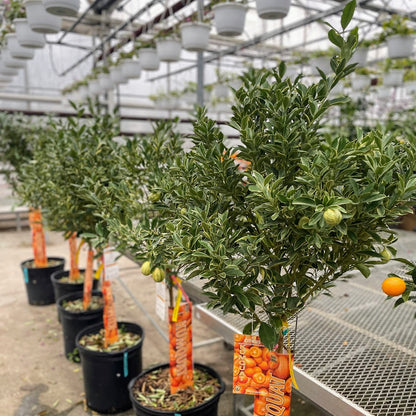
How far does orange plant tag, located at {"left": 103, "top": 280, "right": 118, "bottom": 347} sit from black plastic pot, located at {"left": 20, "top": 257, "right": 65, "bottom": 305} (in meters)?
1.66

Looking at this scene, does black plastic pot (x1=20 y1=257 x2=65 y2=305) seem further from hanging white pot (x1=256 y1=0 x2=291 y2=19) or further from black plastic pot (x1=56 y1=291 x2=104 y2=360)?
hanging white pot (x1=256 y1=0 x2=291 y2=19)

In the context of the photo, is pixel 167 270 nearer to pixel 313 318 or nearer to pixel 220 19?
pixel 313 318

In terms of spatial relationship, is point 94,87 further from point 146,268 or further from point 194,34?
point 146,268

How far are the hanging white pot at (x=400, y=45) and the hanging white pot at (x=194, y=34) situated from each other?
6.79ft

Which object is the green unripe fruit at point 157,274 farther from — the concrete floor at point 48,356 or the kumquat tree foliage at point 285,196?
the concrete floor at point 48,356

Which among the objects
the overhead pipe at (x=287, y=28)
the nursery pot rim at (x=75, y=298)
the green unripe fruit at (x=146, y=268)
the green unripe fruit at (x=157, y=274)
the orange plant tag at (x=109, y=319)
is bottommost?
the nursery pot rim at (x=75, y=298)

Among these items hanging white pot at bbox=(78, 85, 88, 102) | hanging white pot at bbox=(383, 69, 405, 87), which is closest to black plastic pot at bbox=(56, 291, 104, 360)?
hanging white pot at bbox=(383, 69, 405, 87)

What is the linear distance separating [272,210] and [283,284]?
0.93 feet

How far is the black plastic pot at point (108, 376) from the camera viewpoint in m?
2.26

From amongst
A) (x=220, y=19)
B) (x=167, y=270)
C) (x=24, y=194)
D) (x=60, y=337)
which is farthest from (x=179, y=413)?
(x=220, y=19)

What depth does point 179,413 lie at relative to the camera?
5.70ft

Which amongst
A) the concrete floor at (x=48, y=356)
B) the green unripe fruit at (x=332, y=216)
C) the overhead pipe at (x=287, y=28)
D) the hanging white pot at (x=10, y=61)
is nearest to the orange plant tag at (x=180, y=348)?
the concrete floor at (x=48, y=356)

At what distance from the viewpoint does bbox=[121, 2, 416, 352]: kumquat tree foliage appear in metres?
0.91

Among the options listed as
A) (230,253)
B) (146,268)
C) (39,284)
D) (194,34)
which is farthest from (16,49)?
(230,253)
